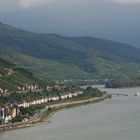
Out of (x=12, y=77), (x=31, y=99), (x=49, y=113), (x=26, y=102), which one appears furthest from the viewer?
(x=12, y=77)

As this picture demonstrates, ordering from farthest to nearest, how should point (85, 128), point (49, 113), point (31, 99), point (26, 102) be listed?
point (31, 99)
point (26, 102)
point (49, 113)
point (85, 128)

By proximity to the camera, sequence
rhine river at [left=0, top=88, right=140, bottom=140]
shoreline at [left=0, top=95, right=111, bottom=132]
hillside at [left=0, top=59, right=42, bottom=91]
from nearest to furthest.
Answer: rhine river at [left=0, top=88, right=140, bottom=140]
shoreline at [left=0, top=95, right=111, bottom=132]
hillside at [left=0, top=59, right=42, bottom=91]

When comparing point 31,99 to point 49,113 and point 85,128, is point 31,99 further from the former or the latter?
point 85,128

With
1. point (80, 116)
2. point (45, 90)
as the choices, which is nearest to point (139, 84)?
point (45, 90)

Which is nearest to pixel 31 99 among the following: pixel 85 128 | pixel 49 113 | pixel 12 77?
pixel 49 113

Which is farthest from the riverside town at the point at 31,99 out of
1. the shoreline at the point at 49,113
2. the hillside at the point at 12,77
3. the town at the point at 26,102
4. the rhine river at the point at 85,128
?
the rhine river at the point at 85,128

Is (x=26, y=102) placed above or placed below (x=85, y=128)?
above

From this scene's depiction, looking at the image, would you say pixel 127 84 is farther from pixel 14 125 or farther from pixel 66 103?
pixel 14 125

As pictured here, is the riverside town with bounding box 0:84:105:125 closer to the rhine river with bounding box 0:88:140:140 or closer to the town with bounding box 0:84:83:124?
the town with bounding box 0:84:83:124

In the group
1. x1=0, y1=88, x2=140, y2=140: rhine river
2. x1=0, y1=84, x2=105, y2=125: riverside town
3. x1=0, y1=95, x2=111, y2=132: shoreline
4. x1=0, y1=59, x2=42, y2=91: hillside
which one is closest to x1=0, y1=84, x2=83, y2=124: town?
x1=0, y1=84, x2=105, y2=125: riverside town
